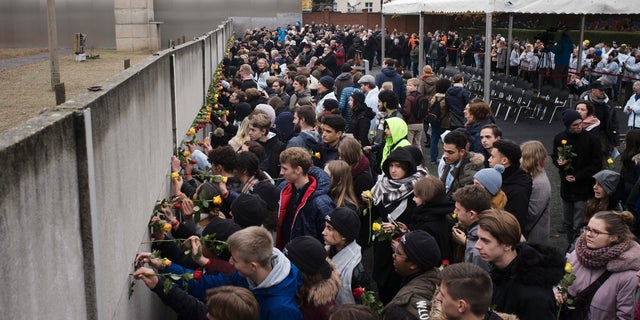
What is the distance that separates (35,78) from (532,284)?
26453 millimetres

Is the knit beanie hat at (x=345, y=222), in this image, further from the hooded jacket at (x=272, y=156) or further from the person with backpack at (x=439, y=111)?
the person with backpack at (x=439, y=111)

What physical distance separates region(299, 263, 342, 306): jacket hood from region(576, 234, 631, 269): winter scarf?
2.04m

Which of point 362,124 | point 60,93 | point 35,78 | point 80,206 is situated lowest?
point 35,78

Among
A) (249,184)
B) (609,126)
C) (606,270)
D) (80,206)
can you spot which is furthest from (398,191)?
(609,126)

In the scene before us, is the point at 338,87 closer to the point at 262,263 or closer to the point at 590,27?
the point at 262,263

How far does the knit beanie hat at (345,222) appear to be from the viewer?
498 cm

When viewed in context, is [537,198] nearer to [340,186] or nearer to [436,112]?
[340,186]

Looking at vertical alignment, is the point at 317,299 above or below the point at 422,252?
below

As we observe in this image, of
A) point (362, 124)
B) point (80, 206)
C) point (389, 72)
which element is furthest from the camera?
point (389, 72)

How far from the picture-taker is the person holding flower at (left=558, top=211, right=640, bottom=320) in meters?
5.01

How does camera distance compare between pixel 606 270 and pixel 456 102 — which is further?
pixel 456 102

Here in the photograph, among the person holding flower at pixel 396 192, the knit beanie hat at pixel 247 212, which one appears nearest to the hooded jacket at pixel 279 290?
the knit beanie hat at pixel 247 212

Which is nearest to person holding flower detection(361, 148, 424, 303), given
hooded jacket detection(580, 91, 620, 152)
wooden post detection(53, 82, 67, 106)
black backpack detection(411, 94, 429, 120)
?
wooden post detection(53, 82, 67, 106)

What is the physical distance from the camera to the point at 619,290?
16.5 ft
